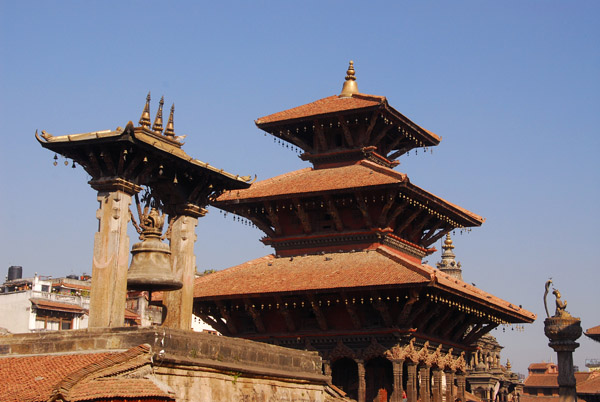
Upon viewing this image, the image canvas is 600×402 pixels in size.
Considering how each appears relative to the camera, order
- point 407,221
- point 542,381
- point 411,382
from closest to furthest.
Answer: point 411,382 → point 407,221 → point 542,381

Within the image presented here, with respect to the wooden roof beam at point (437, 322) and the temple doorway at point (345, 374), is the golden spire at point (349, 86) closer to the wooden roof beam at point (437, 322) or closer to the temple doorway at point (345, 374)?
the wooden roof beam at point (437, 322)

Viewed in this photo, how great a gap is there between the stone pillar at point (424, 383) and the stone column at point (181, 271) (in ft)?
47.8

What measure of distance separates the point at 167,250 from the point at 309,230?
1658 centimetres

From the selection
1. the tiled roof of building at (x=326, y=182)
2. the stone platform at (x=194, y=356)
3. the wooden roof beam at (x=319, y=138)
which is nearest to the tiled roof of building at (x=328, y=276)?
the tiled roof of building at (x=326, y=182)

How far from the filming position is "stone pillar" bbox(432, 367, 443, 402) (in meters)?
34.5

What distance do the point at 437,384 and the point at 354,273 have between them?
6527 millimetres

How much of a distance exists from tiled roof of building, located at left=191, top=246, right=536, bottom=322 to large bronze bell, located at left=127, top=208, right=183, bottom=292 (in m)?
12.1

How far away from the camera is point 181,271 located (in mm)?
21109

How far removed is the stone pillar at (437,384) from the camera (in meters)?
34.5

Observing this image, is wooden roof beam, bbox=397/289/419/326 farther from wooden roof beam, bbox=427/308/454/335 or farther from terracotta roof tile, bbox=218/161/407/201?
terracotta roof tile, bbox=218/161/407/201

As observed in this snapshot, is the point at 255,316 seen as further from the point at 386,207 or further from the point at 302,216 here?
the point at 386,207

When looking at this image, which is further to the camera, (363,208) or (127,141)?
(363,208)


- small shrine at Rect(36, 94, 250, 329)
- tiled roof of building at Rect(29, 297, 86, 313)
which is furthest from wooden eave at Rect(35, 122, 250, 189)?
tiled roof of building at Rect(29, 297, 86, 313)

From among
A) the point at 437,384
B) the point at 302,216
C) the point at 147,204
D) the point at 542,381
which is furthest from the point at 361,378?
the point at 542,381
